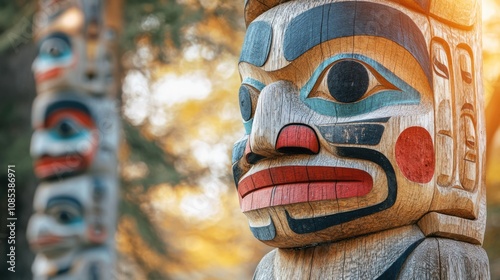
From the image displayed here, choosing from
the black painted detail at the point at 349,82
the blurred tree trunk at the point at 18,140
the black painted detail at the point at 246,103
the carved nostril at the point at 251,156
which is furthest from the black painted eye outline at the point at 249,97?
the blurred tree trunk at the point at 18,140

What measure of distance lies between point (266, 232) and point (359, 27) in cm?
98

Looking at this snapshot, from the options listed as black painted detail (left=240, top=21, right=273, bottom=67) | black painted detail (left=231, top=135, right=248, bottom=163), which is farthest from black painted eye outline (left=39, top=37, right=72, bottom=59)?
black painted detail (left=231, top=135, right=248, bottom=163)

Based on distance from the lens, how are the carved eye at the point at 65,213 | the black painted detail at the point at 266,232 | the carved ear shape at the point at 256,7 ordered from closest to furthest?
the black painted detail at the point at 266,232
the carved ear shape at the point at 256,7
the carved eye at the point at 65,213

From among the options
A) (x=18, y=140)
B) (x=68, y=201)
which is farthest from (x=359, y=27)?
(x=18, y=140)

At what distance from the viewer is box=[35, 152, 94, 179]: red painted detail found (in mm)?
6102

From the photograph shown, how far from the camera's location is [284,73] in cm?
321

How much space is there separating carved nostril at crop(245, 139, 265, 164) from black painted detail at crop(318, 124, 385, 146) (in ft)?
1.14

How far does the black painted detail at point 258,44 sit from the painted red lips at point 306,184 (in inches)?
21.6

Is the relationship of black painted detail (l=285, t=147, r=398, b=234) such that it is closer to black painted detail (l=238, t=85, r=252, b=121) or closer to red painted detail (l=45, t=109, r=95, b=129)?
black painted detail (l=238, t=85, r=252, b=121)

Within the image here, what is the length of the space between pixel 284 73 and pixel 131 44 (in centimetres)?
618

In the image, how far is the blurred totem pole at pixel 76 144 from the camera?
6059 millimetres

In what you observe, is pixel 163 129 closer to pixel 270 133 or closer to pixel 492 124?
pixel 492 124

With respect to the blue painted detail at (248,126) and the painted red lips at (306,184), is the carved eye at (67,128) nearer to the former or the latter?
the blue painted detail at (248,126)

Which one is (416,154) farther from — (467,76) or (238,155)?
(238,155)
